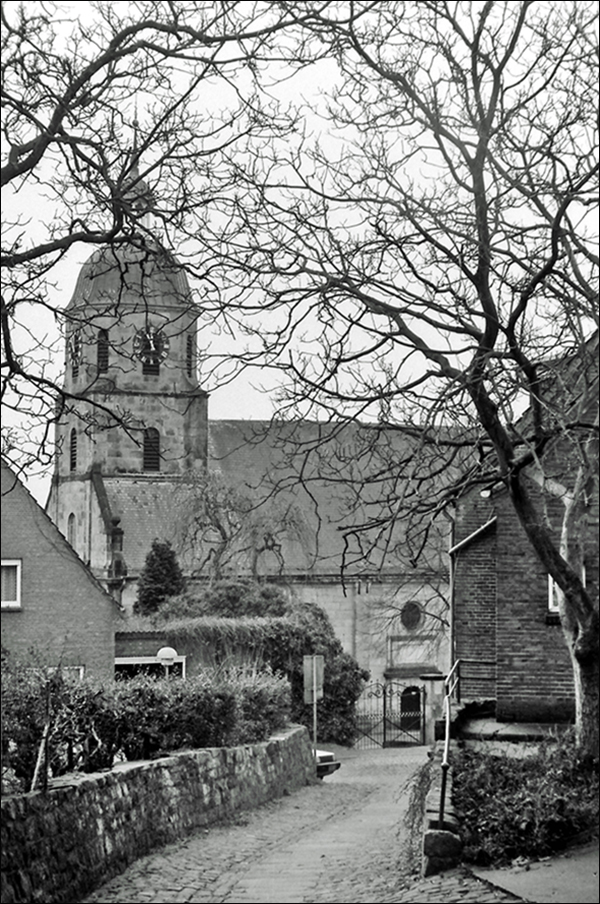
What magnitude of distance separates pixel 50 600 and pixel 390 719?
91.1 ft

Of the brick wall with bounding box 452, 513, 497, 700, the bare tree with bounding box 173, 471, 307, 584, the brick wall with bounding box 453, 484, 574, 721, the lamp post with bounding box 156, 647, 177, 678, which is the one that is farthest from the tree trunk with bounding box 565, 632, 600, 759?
the bare tree with bounding box 173, 471, 307, 584

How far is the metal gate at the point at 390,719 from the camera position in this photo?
48.3 meters

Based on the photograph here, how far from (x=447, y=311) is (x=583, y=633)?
3.31m

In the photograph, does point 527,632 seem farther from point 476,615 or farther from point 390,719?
point 390,719

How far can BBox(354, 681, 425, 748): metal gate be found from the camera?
48.3 m

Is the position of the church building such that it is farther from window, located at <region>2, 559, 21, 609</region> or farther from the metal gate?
window, located at <region>2, 559, 21, 609</region>

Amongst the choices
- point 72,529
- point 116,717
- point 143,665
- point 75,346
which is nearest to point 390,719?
point 72,529

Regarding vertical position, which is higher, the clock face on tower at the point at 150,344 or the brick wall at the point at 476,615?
the clock face on tower at the point at 150,344

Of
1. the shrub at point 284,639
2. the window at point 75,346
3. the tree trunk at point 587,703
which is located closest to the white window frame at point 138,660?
the shrub at point 284,639

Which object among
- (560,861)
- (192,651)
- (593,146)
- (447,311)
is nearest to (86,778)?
(560,861)

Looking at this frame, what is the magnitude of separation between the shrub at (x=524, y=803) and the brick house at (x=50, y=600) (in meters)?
5.50

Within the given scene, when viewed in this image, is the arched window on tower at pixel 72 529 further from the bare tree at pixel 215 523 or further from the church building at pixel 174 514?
the bare tree at pixel 215 523

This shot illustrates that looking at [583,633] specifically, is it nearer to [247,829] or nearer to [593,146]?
[593,146]

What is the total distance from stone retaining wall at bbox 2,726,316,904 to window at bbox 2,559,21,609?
3.52m
